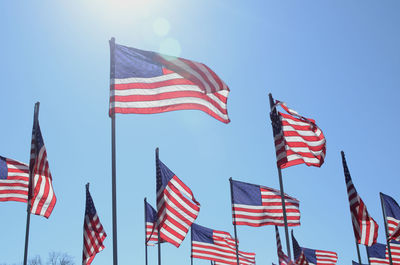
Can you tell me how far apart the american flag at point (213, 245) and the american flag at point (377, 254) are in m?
10.6

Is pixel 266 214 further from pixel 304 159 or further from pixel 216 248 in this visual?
pixel 216 248

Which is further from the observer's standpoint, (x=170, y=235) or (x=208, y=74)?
(x=170, y=235)

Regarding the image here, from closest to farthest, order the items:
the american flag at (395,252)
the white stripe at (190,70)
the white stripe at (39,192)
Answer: the white stripe at (190,70) < the white stripe at (39,192) < the american flag at (395,252)

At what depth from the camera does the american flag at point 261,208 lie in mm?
23719

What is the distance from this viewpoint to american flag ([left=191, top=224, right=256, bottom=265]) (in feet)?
92.5

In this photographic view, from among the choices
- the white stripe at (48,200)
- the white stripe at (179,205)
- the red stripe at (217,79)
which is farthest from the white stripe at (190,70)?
the white stripe at (179,205)

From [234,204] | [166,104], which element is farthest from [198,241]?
[166,104]

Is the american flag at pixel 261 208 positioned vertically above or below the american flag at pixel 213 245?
above

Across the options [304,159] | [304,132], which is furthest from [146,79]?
[304,132]

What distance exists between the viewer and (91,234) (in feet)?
64.5

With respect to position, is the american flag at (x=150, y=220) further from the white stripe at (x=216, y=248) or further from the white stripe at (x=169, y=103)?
the white stripe at (x=169, y=103)

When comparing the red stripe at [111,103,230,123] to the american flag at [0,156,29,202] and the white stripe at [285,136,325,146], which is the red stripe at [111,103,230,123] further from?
the american flag at [0,156,29,202]

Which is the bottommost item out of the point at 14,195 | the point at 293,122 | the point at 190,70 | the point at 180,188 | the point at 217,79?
the point at 14,195

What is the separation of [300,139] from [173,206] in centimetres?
587
